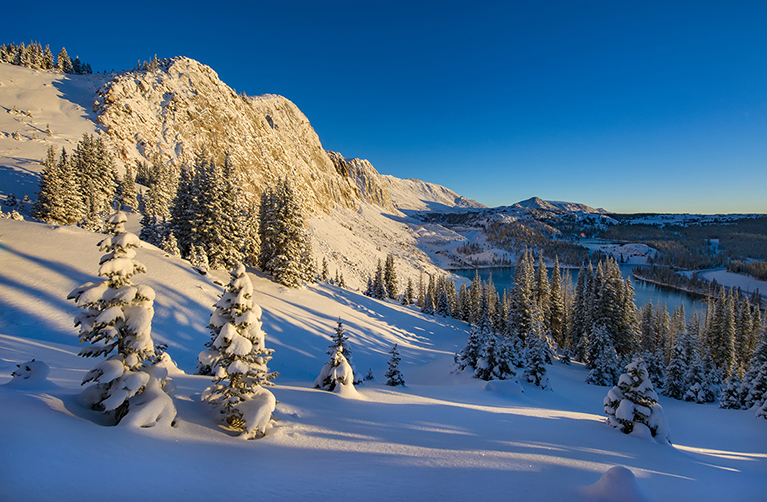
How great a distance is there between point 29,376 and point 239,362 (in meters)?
4.53

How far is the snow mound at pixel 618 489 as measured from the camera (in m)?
5.36

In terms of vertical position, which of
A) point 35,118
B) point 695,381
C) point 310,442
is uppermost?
point 35,118

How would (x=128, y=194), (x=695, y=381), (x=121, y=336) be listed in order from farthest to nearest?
(x=128, y=194), (x=695, y=381), (x=121, y=336)

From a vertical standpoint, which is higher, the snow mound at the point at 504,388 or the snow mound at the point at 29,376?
the snow mound at the point at 29,376

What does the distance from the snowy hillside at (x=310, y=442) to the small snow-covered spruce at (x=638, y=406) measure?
0.60 metres

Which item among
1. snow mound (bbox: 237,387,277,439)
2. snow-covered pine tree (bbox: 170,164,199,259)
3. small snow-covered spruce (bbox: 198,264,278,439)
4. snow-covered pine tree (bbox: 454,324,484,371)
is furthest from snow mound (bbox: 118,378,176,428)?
snow-covered pine tree (bbox: 170,164,199,259)

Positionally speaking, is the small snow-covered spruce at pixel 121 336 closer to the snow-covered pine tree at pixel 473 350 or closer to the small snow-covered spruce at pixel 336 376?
the small snow-covered spruce at pixel 336 376

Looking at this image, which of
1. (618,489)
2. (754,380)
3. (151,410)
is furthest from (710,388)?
(151,410)

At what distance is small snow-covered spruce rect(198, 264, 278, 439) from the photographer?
22.4ft

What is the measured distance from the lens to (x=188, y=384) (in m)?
9.40

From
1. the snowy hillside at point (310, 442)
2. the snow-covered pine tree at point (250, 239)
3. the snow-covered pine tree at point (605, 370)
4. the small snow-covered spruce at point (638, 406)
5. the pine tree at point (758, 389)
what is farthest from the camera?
the snow-covered pine tree at point (250, 239)

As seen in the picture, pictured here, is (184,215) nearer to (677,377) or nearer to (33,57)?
(677,377)

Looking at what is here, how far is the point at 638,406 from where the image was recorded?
10680 millimetres

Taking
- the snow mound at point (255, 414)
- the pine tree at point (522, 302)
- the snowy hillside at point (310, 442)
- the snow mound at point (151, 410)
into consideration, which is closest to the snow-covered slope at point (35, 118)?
the snowy hillside at point (310, 442)
